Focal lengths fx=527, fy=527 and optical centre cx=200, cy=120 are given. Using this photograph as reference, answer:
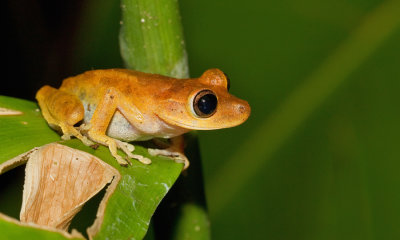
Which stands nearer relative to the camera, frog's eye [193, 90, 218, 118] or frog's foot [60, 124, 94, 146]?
frog's foot [60, 124, 94, 146]

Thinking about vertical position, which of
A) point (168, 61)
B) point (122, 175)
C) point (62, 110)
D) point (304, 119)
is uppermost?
point (168, 61)

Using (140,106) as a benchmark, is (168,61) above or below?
above

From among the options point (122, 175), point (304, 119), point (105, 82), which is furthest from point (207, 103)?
point (304, 119)

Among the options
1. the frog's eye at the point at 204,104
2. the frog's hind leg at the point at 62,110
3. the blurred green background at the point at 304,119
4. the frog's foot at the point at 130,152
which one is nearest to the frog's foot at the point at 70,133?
the frog's hind leg at the point at 62,110

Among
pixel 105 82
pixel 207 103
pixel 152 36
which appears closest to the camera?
pixel 152 36

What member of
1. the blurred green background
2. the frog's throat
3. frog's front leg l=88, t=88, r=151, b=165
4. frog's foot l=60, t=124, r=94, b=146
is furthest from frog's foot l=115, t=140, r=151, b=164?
the blurred green background

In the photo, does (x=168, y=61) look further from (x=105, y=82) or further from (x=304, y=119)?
(x=304, y=119)

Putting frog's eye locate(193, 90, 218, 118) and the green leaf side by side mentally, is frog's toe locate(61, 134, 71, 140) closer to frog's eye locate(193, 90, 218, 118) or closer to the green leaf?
the green leaf
